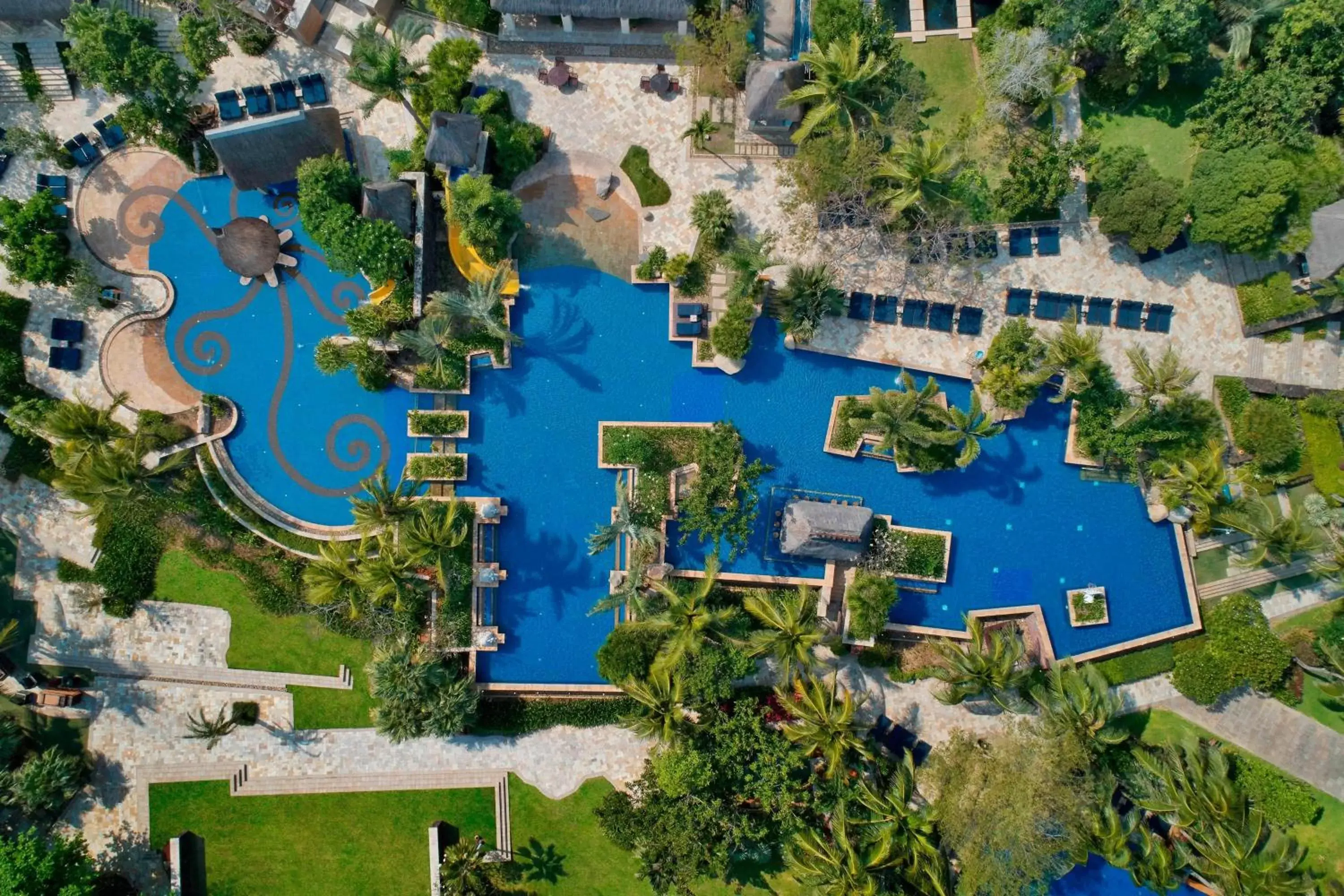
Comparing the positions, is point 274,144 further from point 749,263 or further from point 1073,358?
point 1073,358

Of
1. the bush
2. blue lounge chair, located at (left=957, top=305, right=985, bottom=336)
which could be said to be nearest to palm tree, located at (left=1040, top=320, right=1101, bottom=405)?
blue lounge chair, located at (left=957, top=305, right=985, bottom=336)

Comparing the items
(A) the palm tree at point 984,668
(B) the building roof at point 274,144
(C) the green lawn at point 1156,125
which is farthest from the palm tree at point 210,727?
(C) the green lawn at point 1156,125

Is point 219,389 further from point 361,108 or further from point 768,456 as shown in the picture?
point 768,456

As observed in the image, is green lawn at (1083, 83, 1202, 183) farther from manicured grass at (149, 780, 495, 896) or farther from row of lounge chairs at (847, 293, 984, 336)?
manicured grass at (149, 780, 495, 896)

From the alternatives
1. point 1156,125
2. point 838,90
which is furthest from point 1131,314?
point 838,90

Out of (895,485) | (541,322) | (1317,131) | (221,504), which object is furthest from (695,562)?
(1317,131)

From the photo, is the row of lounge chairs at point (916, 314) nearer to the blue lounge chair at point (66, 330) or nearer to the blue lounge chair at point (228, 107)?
the blue lounge chair at point (228, 107)
